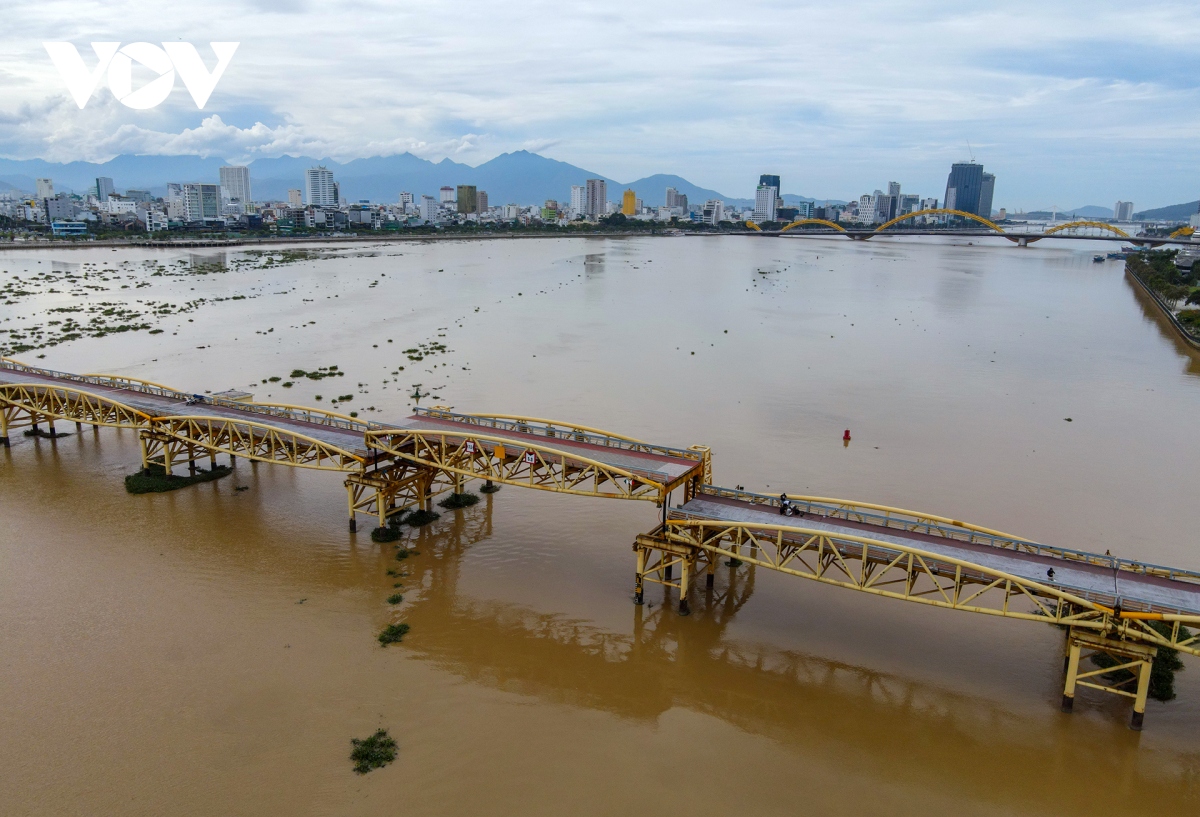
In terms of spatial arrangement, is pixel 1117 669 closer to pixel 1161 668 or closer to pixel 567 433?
pixel 1161 668

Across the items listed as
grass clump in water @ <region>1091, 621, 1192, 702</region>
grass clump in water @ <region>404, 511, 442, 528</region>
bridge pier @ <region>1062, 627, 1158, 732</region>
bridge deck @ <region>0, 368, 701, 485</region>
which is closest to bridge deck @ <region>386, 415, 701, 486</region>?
bridge deck @ <region>0, 368, 701, 485</region>

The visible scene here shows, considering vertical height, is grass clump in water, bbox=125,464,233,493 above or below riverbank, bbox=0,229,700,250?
below

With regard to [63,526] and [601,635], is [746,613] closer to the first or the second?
[601,635]

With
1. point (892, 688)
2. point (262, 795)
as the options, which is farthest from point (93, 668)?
point (892, 688)

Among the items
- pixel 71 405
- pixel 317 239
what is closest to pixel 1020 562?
pixel 71 405

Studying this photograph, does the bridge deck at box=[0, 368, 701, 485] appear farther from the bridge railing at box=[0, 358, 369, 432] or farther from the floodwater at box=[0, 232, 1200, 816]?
the floodwater at box=[0, 232, 1200, 816]
